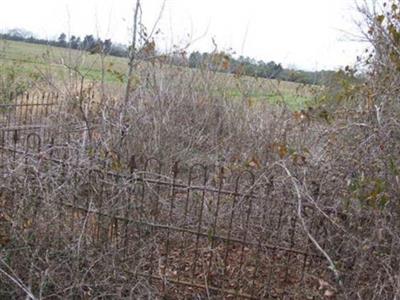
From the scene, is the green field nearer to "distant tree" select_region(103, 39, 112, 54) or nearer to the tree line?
the tree line

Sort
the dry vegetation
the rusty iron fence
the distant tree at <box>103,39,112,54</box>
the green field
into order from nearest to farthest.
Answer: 1. the dry vegetation
2. the rusty iron fence
3. the distant tree at <box>103,39,112,54</box>
4. the green field

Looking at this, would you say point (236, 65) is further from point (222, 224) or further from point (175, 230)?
point (175, 230)

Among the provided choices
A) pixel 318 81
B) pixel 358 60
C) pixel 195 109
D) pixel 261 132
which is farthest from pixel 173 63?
pixel 358 60

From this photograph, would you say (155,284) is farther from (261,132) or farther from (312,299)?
(261,132)

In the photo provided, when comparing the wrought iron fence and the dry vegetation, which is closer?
the dry vegetation

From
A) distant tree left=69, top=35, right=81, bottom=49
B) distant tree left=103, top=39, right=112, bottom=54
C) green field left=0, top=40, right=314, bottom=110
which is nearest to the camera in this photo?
distant tree left=103, top=39, right=112, bottom=54

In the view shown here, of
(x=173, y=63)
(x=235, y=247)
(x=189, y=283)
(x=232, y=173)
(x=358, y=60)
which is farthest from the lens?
(x=173, y=63)

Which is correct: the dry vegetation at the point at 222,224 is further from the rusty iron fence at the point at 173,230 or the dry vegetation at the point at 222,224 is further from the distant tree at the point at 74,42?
the distant tree at the point at 74,42

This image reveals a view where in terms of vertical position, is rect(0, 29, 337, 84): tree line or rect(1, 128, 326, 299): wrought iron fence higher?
rect(0, 29, 337, 84): tree line

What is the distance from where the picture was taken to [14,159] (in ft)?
12.9

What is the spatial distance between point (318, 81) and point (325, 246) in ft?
15.3

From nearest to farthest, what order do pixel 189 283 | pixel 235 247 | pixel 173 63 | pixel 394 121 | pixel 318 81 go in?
pixel 394 121 < pixel 189 283 < pixel 235 247 < pixel 173 63 < pixel 318 81

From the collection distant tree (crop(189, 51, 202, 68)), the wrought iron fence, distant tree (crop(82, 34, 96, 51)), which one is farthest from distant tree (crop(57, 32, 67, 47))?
the wrought iron fence

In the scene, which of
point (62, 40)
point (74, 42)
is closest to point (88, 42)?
point (74, 42)
